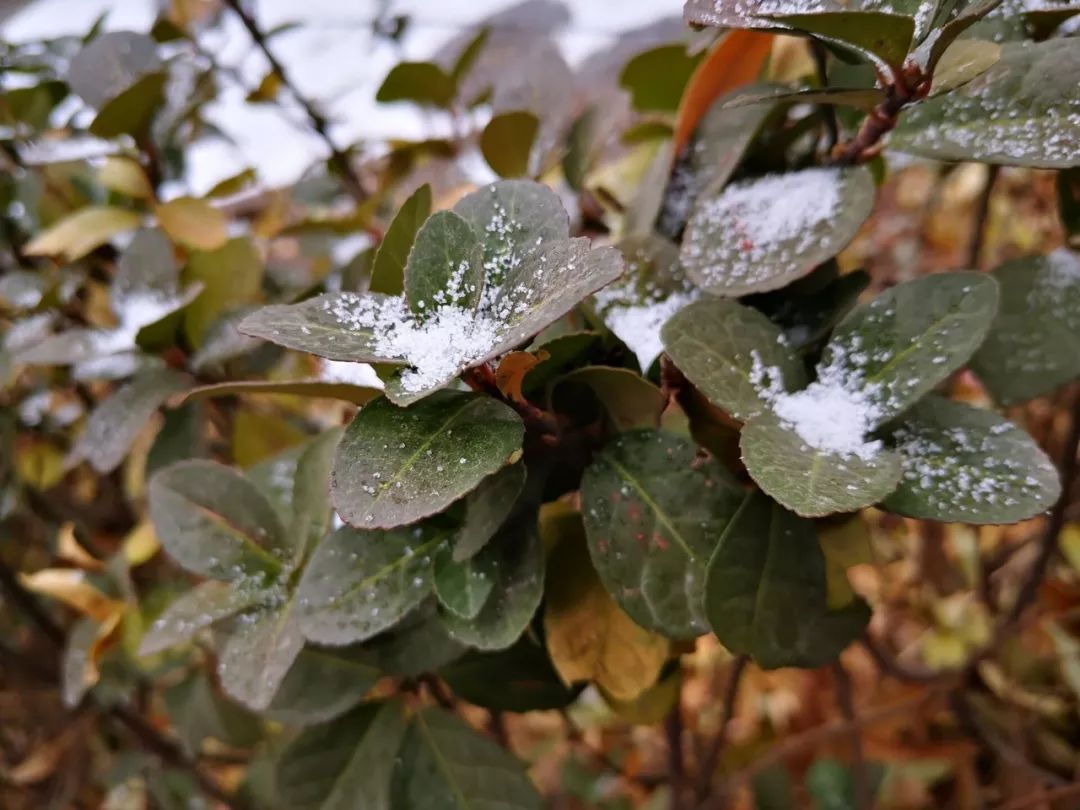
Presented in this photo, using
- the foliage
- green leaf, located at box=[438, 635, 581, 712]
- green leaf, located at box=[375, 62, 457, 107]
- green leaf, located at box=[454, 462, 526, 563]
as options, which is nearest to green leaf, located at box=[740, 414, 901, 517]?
the foliage

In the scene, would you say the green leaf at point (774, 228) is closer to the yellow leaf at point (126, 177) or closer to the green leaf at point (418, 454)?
the green leaf at point (418, 454)

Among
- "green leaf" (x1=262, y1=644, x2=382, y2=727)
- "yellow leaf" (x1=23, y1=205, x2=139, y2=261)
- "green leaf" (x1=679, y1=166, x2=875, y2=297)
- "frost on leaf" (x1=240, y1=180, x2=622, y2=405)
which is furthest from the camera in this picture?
"yellow leaf" (x1=23, y1=205, x2=139, y2=261)

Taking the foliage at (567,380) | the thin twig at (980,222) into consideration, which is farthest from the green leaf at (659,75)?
the thin twig at (980,222)

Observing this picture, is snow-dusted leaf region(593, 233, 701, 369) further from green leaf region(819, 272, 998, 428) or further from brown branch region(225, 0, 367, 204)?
brown branch region(225, 0, 367, 204)

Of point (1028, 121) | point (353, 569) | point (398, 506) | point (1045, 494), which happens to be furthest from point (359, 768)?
point (1028, 121)

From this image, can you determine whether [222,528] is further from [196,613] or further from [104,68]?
[104,68]

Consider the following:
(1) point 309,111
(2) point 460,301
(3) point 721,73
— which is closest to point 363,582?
(2) point 460,301
